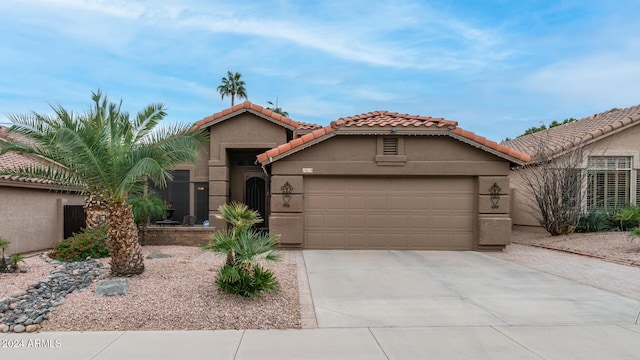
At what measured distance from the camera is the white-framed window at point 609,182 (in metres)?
15.5

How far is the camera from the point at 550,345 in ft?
16.2

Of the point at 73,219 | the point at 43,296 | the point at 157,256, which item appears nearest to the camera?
the point at 43,296

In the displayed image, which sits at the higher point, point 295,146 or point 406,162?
point 295,146

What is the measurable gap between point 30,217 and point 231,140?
6.81 meters

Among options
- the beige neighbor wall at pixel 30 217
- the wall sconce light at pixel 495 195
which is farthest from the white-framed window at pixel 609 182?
the beige neighbor wall at pixel 30 217

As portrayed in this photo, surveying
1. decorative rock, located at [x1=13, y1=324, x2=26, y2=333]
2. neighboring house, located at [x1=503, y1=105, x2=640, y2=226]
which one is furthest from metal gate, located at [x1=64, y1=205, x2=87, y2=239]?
neighboring house, located at [x1=503, y1=105, x2=640, y2=226]

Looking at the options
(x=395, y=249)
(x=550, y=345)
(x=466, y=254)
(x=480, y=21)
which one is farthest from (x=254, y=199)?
(x=550, y=345)

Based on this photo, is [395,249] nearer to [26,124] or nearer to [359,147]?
[359,147]

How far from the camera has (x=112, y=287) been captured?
6762 millimetres

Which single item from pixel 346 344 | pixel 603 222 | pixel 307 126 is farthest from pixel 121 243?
pixel 603 222

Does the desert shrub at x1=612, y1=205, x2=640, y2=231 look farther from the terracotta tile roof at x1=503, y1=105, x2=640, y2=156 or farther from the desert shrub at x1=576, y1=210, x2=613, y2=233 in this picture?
the terracotta tile roof at x1=503, y1=105, x2=640, y2=156

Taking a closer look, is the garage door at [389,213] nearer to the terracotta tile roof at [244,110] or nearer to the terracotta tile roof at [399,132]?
the terracotta tile roof at [399,132]

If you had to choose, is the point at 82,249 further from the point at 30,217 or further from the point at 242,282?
the point at 242,282

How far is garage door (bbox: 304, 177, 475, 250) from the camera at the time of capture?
39.8 ft
